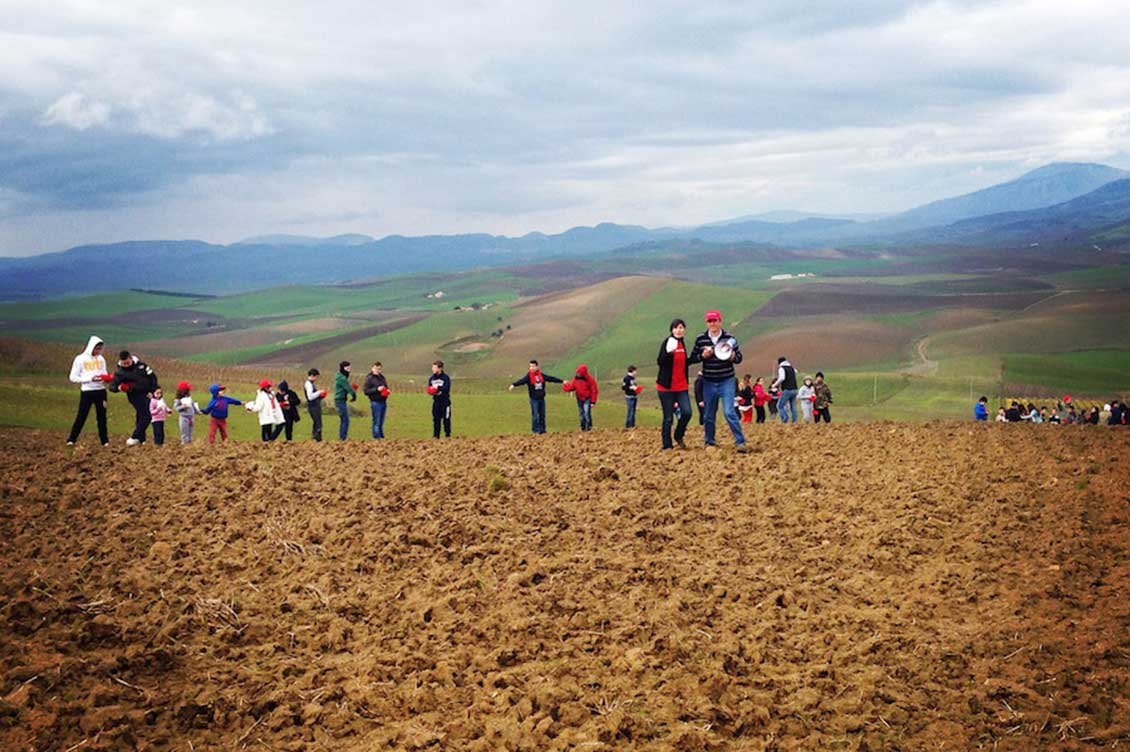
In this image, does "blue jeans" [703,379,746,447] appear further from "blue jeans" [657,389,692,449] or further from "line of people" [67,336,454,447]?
"line of people" [67,336,454,447]

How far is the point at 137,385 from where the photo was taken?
19938 mm

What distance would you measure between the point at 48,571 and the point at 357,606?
10.3ft

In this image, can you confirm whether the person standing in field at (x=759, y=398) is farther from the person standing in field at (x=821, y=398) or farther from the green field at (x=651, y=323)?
Answer: the green field at (x=651, y=323)

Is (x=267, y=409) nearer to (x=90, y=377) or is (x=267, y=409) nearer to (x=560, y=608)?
(x=90, y=377)

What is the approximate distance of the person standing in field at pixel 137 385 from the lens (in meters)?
19.6

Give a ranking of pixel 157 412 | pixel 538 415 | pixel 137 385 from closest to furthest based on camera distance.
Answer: pixel 137 385 < pixel 157 412 < pixel 538 415

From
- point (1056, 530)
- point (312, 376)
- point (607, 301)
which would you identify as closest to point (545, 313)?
point (607, 301)

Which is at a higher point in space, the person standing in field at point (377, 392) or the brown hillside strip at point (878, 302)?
the person standing in field at point (377, 392)

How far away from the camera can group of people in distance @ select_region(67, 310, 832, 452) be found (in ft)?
57.3

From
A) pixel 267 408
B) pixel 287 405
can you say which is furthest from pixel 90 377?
pixel 287 405

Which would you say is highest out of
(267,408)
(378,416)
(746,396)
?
(267,408)

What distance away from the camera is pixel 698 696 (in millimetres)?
7398

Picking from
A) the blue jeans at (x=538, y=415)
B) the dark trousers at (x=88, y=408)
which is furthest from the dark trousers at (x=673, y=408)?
the dark trousers at (x=88, y=408)

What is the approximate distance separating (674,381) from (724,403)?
1.02m
